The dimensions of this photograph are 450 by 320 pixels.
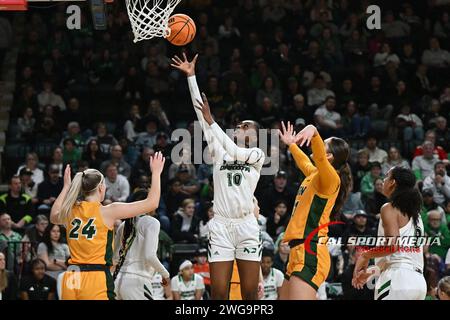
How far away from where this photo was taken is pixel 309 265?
8.58m

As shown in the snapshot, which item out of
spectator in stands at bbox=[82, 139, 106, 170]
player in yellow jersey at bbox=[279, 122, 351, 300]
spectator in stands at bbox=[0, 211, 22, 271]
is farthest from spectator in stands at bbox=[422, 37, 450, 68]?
player in yellow jersey at bbox=[279, 122, 351, 300]

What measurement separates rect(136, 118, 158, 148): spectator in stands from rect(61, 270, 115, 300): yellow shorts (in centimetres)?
847

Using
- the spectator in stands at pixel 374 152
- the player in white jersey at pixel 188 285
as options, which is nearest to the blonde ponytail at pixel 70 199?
the player in white jersey at pixel 188 285

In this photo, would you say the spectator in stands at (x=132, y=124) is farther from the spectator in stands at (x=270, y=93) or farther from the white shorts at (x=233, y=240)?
the white shorts at (x=233, y=240)

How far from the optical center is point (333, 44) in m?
18.6

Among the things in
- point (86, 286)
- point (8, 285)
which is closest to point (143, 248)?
point (86, 286)

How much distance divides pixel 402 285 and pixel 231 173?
6.38 ft

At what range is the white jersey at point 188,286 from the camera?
516 inches

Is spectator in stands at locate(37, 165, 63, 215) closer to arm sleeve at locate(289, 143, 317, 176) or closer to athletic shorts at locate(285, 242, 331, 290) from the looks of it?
arm sleeve at locate(289, 143, 317, 176)

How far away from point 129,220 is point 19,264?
5.07 metres

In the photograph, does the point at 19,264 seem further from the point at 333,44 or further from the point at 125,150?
the point at 333,44

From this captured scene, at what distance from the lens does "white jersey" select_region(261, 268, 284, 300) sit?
12.9m
